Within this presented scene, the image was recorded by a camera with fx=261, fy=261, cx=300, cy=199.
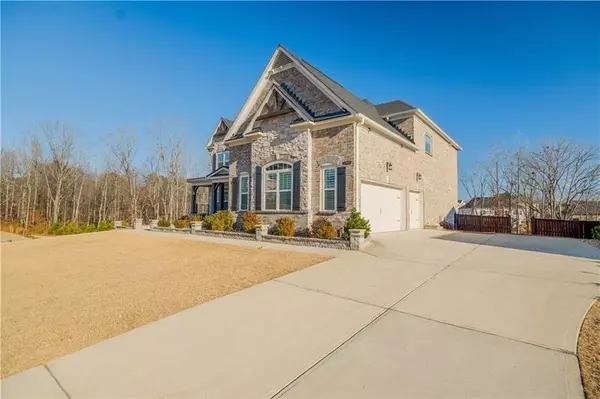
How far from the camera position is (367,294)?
4711 mm

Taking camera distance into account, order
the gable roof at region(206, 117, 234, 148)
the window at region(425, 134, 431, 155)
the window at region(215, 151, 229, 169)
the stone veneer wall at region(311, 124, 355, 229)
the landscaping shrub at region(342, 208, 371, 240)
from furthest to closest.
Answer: the gable roof at region(206, 117, 234, 148)
the window at region(215, 151, 229, 169)
the window at region(425, 134, 431, 155)
the stone veneer wall at region(311, 124, 355, 229)
the landscaping shrub at region(342, 208, 371, 240)

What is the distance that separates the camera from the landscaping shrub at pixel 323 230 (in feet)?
34.8

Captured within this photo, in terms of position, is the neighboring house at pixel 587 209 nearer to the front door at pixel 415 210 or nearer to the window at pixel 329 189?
the front door at pixel 415 210

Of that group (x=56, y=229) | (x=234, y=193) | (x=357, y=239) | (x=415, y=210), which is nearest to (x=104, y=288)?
(x=357, y=239)

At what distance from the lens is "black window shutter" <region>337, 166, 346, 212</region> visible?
11.6 m

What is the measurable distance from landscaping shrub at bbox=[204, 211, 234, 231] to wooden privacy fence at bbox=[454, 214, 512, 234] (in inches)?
601

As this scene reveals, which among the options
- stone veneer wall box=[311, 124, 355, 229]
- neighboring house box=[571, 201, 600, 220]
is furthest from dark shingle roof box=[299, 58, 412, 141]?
neighboring house box=[571, 201, 600, 220]

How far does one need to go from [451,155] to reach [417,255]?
1813 cm

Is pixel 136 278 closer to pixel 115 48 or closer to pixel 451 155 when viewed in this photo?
pixel 115 48

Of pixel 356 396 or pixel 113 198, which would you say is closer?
pixel 356 396

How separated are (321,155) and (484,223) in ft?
39.4

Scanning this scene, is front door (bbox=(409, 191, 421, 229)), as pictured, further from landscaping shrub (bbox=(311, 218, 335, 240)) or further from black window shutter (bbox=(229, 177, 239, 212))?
black window shutter (bbox=(229, 177, 239, 212))

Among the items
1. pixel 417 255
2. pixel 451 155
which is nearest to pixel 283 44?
pixel 417 255

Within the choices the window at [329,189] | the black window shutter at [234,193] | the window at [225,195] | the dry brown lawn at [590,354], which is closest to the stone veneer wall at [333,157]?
the window at [329,189]
